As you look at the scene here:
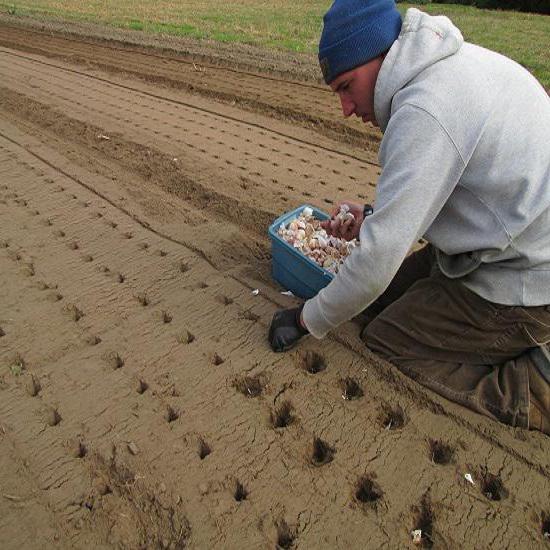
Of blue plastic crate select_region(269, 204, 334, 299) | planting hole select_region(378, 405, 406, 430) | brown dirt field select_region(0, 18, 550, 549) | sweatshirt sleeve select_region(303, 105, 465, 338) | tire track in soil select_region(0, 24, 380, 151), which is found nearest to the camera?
sweatshirt sleeve select_region(303, 105, 465, 338)

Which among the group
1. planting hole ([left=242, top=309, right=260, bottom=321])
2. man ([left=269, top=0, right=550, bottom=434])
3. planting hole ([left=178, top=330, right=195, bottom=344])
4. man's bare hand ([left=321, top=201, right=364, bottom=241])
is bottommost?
planting hole ([left=178, top=330, right=195, bottom=344])

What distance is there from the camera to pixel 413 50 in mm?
1901

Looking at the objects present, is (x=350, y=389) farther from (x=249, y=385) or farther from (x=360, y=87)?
(x=360, y=87)

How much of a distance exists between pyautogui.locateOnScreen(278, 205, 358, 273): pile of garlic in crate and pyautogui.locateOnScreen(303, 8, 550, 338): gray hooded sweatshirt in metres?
0.72

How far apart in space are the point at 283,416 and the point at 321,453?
275mm

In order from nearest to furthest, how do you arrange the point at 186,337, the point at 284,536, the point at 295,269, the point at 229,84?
1. the point at 284,536
2. the point at 186,337
3. the point at 295,269
4. the point at 229,84

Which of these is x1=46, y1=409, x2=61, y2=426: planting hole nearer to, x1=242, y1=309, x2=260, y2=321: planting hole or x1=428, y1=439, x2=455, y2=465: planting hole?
x1=242, y1=309, x2=260, y2=321: planting hole

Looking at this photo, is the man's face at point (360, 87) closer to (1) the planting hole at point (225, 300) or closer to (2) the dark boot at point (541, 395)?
(2) the dark boot at point (541, 395)

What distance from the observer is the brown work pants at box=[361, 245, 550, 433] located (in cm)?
232

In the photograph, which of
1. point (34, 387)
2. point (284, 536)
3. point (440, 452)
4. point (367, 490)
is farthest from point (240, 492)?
point (34, 387)

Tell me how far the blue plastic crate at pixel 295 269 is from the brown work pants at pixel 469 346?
411 millimetres

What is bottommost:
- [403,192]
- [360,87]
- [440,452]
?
[440,452]

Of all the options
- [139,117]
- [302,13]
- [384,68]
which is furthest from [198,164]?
[302,13]

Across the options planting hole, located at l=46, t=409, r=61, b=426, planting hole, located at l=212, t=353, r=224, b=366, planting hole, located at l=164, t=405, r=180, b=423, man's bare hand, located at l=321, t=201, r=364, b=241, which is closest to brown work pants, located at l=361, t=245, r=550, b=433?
man's bare hand, located at l=321, t=201, r=364, b=241
